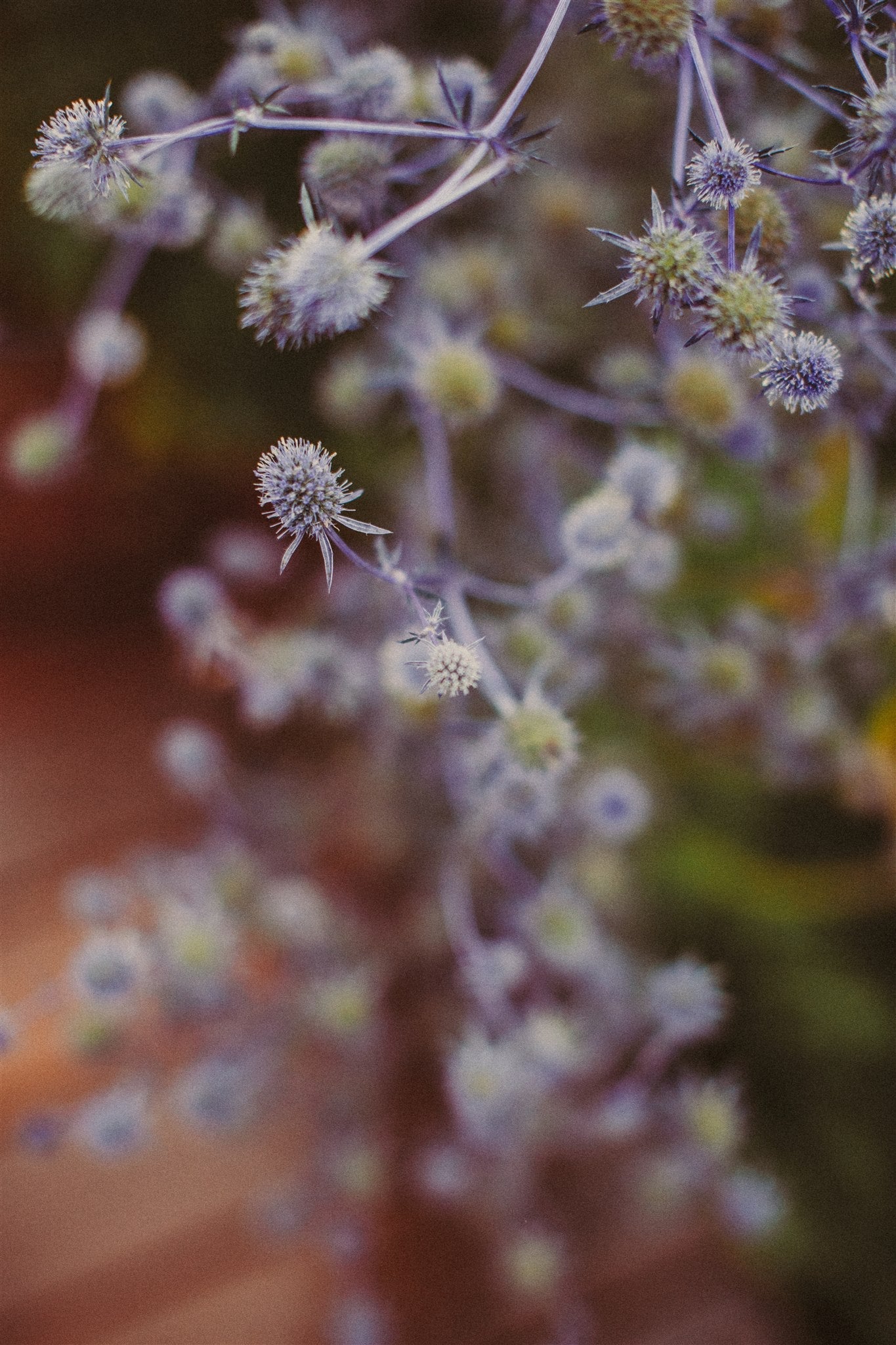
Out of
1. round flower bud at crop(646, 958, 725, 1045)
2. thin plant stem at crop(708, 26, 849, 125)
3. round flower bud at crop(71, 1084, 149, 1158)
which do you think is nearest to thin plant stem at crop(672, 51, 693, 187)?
thin plant stem at crop(708, 26, 849, 125)

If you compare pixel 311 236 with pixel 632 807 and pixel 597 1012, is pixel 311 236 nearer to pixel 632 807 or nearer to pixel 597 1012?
pixel 632 807

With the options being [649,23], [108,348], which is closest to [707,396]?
[649,23]

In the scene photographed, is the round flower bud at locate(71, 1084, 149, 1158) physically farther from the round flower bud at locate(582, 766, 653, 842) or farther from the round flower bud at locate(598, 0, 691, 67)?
the round flower bud at locate(598, 0, 691, 67)

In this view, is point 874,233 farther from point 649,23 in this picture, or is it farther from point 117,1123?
point 117,1123

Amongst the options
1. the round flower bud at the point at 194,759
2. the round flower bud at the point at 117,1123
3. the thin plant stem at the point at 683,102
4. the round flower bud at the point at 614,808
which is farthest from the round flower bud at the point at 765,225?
the round flower bud at the point at 117,1123

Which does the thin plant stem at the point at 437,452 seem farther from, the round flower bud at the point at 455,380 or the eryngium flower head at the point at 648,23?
the eryngium flower head at the point at 648,23
